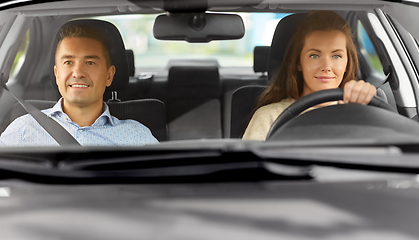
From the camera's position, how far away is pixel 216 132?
66.9 inches

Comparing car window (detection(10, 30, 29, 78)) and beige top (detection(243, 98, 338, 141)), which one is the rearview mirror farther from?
car window (detection(10, 30, 29, 78))

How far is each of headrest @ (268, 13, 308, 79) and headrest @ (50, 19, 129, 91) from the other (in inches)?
24.6

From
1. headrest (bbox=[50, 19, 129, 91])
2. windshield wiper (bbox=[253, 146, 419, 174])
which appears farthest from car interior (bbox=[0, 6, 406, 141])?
windshield wiper (bbox=[253, 146, 419, 174])

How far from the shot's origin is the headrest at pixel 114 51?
1622 millimetres

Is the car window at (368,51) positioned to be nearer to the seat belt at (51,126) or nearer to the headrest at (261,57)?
the headrest at (261,57)

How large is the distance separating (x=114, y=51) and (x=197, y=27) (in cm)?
39

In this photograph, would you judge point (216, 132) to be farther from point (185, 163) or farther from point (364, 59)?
point (364, 59)

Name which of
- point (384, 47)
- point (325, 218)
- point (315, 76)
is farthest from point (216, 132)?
point (384, 47)

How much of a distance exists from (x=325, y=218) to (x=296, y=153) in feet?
0.57

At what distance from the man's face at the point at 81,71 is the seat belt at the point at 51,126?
5.5 inches

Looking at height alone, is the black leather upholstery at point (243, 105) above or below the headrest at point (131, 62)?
below

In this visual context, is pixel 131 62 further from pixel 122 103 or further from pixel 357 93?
pixel 357 93

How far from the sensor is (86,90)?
5.20 feet

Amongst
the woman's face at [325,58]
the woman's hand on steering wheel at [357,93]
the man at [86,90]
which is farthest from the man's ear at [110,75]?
the woman's hand on steering wheel at [357,93]
